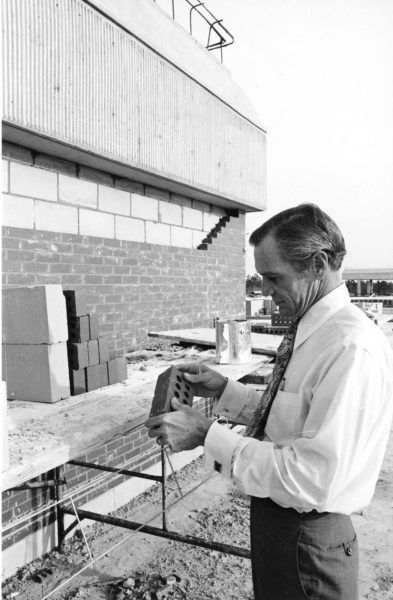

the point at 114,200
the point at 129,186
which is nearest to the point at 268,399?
the point at 114,200

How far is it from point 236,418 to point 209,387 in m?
0.19

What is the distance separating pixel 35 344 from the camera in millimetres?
3102

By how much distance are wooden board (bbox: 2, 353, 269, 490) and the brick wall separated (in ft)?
3.15

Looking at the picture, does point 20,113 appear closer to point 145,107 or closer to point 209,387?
point 145,107

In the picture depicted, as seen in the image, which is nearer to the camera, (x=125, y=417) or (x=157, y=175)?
(x=125, y=417)

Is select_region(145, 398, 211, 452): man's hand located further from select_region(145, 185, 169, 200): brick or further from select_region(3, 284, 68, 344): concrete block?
select_region(145, 185, 169, 200): brick

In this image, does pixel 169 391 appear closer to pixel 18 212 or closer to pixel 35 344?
pixel 35 344

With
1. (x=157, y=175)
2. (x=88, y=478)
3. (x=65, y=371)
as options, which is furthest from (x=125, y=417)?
(x=157, y=175)

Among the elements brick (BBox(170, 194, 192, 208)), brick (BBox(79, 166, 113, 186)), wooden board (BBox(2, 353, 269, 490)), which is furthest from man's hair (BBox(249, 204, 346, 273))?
brick (BBox(170, 194, 192, 208))

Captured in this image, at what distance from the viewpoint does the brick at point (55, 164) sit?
4.75m

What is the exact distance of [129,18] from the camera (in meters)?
5.36

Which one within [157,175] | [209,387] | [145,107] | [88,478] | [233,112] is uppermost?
[233,112]

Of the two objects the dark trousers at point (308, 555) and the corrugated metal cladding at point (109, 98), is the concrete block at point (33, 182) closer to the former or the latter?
the corrugated metal cladding at point (109, 98)

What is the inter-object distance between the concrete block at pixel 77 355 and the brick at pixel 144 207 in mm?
3059
